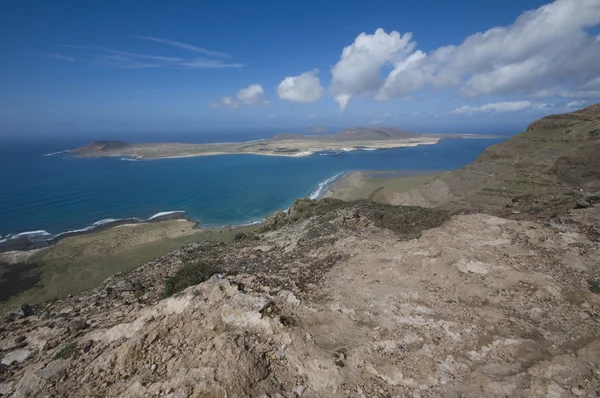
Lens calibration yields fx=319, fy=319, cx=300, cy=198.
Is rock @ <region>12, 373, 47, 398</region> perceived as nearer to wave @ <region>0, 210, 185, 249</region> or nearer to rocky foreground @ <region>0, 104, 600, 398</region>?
rocky foreground @ <region>0, 104, 600, 398</region>

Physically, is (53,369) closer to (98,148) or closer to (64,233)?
(64,233)

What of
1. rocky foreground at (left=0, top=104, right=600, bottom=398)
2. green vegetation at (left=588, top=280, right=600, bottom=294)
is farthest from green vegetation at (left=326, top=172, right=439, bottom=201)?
green vegetation at (left=588, top=280, right=600, bottom=294)

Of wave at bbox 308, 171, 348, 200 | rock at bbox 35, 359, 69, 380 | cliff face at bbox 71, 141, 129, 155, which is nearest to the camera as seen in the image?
rock at bbox 35, 359, 69, 380

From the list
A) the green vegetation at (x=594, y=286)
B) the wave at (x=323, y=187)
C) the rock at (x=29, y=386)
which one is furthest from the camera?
the wave at (x=323, y=187)

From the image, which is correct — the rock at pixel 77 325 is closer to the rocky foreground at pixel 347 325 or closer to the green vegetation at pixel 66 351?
the rocky foreground at pixel 347 325

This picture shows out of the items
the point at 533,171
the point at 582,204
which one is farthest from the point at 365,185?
the point at 582,204

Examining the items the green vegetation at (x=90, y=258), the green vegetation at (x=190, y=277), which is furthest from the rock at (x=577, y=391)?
the green vegetation at (x=90, y=258)
